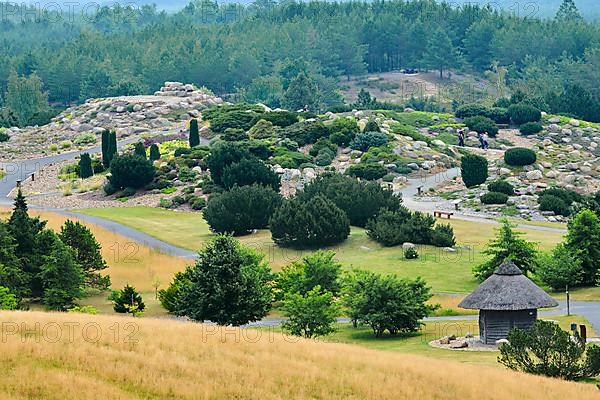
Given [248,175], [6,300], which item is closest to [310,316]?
[6,300]

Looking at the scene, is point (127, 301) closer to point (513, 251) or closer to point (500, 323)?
point (500, 323)

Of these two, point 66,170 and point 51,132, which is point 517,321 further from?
point 51,132

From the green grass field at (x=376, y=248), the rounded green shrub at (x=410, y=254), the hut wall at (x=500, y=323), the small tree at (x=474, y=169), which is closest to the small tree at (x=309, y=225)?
the green grass field at (x=376, y=248)

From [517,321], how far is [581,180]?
171ft

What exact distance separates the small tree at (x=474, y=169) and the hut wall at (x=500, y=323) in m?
48.1

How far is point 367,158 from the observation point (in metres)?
110

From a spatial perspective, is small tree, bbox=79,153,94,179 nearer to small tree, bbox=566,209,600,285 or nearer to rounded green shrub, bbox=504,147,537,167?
rounded green shrub, bbox=504,147,537,167

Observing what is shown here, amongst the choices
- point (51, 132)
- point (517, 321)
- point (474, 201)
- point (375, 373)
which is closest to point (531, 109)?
point (474, 201)

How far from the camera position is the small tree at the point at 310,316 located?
54844mm

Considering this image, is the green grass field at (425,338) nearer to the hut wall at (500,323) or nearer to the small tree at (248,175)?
the hut wall at (500,323)

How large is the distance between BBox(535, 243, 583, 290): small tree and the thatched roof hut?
12.0 m

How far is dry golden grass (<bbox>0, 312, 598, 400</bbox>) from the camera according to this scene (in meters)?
37.8

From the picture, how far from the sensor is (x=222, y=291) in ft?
179

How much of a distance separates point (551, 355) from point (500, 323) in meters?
7.87
